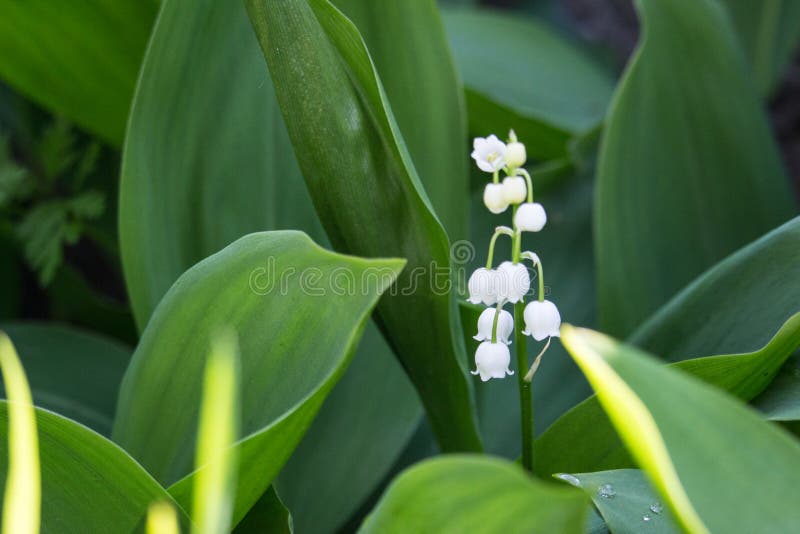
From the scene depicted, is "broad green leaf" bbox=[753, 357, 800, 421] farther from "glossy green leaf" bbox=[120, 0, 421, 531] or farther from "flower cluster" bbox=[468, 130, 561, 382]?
"glossy green leaf" bbox=[120, 0, 421, 531]

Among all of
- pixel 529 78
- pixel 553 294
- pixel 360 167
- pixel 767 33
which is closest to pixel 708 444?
pixel 360 167

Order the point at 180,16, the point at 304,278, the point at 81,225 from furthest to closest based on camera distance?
the point at 81,225, the point at 180,16, the point at 304,278

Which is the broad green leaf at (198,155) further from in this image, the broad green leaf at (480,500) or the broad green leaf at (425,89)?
the broad green leaf at (480,500)

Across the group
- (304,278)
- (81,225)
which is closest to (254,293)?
(304,278)

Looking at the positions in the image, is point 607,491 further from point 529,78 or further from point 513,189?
point 529,78

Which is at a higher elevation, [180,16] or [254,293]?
[180,16]

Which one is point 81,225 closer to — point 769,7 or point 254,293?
point 254,293
